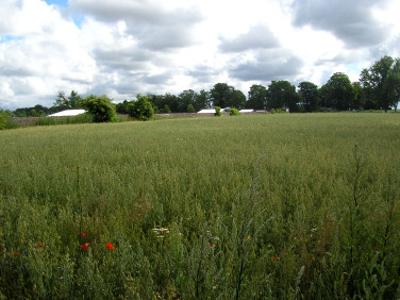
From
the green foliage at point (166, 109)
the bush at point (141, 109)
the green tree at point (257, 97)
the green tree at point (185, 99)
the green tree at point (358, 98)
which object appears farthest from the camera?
the green tree at point (257, 97)

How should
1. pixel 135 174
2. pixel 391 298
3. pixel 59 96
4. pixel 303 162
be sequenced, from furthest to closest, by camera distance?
pixel 59 96 < pixel 303 162 < pixel 135 174 < pixel 391 298

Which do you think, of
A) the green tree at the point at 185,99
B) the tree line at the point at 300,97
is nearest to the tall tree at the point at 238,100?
the tree line at the point at 300,97

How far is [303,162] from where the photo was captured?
7.07 metres

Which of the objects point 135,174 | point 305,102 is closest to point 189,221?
point 135,174

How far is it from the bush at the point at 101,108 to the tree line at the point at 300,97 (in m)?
30.8

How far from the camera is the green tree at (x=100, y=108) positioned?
44.4 m

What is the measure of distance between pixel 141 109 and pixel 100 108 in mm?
9623

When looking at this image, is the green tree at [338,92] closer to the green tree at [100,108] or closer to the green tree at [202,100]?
the green tree at [202,100]

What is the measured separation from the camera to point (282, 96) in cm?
15025

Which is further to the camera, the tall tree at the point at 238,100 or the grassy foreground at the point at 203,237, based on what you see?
the tall tree at the point at 238,100

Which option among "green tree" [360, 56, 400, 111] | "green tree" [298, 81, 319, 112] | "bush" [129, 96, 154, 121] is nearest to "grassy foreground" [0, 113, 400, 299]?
"bush" [129, 96, 154, 121]

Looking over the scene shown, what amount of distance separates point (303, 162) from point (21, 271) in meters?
5.55

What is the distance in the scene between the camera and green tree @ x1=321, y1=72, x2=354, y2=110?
12219cm

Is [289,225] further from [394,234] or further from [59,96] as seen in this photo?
[59,96]
